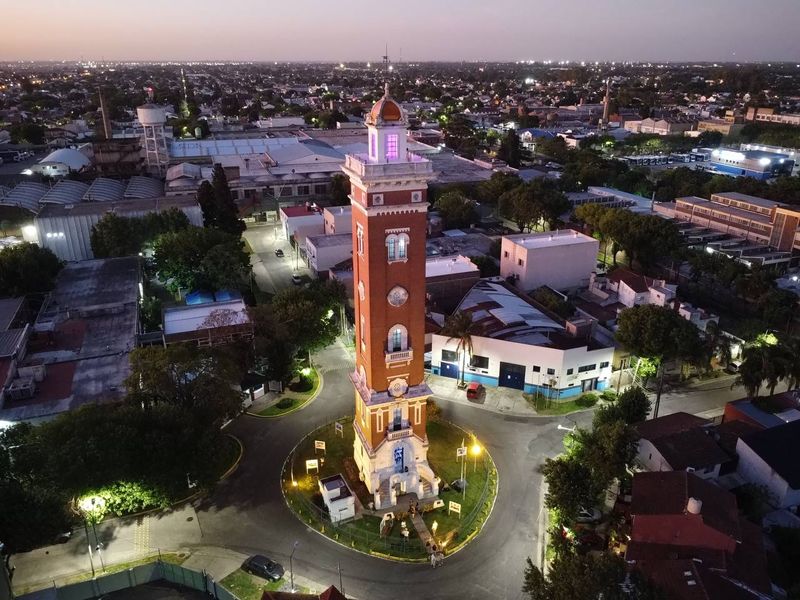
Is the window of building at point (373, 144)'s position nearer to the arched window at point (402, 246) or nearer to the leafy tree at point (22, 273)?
the arched window at point (402, 246)

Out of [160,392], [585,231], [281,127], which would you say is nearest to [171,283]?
[160,392]

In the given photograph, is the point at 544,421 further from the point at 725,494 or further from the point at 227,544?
the point at 227,544

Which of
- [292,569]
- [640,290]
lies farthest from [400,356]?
[640,290]

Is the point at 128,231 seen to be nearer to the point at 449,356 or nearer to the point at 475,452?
the point at 449,356

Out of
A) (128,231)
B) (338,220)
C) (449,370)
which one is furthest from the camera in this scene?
(338,220)

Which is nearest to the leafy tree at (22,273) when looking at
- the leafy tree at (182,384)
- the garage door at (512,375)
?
the leafy tree at (182,384)
